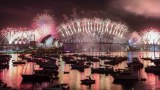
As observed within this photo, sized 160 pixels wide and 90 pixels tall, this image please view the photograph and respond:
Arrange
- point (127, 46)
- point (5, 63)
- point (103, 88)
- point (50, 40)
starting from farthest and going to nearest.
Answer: point (127, 46) < point (50, 40) < point (5, 63) < point (103, 88)

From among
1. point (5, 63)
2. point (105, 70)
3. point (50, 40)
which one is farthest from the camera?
point (50, 40)

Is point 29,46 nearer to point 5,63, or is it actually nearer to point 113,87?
point 5,63

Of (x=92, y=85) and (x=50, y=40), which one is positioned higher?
(x=50, y=40)

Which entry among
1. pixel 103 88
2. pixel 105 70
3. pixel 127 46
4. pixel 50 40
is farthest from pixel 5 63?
pixel 127 46

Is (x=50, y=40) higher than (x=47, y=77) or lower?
higher

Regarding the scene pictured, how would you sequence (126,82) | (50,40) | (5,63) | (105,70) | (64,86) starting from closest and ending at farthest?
1. (64,86)
2. (126,82)
3. (105,70)
4. (5,63)
5. (50,40)

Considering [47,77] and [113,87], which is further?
[47,77]

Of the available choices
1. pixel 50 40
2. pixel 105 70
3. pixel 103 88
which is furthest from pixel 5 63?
pixel 50 40

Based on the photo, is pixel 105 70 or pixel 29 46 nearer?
pixel 105 70

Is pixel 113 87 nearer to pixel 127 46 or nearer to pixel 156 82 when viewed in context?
pixel 156 82
